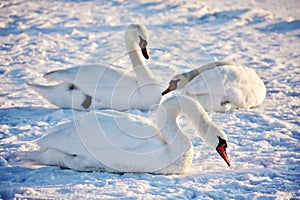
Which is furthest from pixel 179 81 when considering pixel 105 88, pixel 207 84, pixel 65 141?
pixel 65 141

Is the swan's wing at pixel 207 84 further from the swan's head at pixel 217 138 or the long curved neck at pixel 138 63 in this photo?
the swan's head at pixel 217 138

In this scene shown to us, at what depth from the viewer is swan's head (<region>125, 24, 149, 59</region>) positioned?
6.50 m

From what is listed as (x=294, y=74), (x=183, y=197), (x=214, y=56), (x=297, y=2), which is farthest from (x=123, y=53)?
(x=297, y=2)

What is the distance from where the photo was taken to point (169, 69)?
798 centimetres

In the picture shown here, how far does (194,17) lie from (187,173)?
21.7 ft

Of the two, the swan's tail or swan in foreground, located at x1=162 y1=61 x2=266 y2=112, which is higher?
the swan's tail

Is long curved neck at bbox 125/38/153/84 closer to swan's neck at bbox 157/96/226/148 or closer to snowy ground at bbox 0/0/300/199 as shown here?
snowy ground at bbox 0/0/300/199

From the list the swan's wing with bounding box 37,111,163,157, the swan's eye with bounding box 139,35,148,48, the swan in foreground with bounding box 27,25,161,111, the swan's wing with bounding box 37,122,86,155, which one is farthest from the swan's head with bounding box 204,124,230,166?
the swan's eye with bounding box 139,35,148,48

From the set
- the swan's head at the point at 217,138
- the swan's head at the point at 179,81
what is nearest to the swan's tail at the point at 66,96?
the swan's head at the point at 179,81

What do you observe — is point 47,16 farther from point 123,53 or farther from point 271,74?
point 271,74

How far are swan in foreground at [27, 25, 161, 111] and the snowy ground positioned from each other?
0.22 m

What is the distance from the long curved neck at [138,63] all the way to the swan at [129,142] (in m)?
1.75

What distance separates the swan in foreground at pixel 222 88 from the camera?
6.39m

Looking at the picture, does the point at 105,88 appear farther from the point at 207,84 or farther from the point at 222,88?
the point at 222,88
